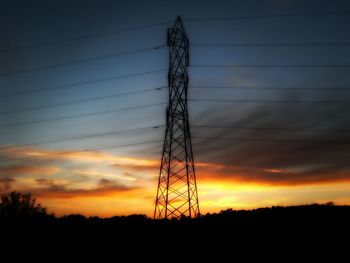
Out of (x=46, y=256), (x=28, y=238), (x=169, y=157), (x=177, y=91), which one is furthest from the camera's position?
(x=177, y=91)

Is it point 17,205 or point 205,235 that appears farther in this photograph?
point 17,205

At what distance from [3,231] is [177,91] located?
1904 centimetres

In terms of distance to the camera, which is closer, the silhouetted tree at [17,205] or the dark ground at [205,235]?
the dark ground at [205,235]

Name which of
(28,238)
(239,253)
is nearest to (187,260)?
(239,253)

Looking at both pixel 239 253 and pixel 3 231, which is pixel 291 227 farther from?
pixel 3 231

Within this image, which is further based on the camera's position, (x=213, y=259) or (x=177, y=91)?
(x=177, y=91)

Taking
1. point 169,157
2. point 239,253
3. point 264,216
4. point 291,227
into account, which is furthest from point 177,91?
point 239,253

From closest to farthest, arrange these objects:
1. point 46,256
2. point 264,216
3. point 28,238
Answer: point 46,256
point 28,238
point 264,216

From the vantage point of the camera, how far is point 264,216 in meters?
28.3

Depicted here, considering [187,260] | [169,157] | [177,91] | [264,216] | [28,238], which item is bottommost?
[187,260]

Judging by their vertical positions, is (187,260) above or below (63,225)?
below

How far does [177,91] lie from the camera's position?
108 ft

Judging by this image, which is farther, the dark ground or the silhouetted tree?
the silhouetted tree

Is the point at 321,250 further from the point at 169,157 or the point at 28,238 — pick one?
the point at 28,238
